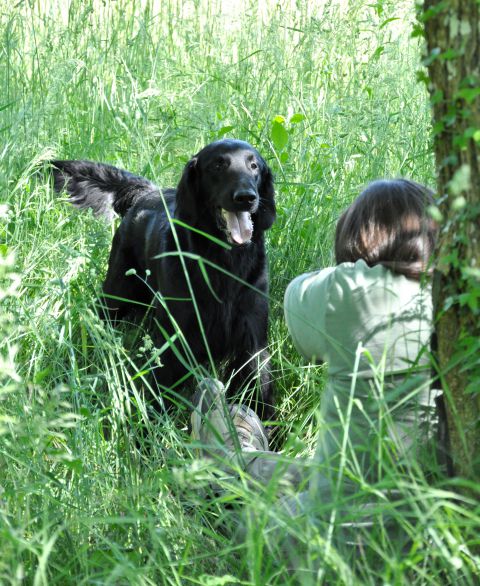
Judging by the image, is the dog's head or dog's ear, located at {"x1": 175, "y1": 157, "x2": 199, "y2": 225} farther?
dog's ear, located at {"x1": 175, "y1": 157, "x2": 199, "y2": 225}

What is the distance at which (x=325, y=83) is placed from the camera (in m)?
4.71

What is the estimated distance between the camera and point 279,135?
398 centimetres

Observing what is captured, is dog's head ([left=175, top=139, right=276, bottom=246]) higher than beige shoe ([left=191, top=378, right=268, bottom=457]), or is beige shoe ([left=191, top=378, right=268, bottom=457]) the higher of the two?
dog's head ([left=175, top=139, right=276, bottom=246])

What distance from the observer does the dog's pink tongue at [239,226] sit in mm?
3584

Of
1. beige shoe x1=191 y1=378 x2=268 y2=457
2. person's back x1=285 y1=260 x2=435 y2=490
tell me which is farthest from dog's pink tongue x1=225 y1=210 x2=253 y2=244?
person's back x1=285 y1=260 x2=435 y2=490

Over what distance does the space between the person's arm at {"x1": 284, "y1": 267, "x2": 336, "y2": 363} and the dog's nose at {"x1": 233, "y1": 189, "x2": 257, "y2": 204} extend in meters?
1.37

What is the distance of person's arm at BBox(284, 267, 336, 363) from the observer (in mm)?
2053

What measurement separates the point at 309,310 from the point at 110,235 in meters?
2.34

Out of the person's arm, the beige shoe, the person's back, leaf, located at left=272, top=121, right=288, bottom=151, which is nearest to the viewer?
the person's back

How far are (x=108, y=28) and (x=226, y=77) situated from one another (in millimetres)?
869

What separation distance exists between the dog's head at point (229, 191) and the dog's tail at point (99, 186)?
627mm

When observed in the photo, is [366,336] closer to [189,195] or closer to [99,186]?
[189,195]

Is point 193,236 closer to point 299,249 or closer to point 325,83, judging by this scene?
point 299,249

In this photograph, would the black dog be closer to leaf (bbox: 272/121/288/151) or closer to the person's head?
leaf (bbox: 272/121/288/151)
